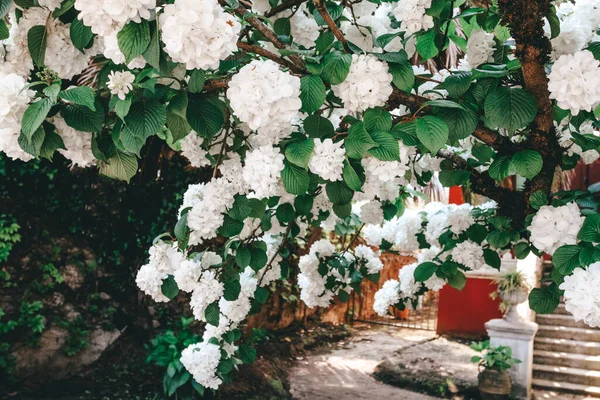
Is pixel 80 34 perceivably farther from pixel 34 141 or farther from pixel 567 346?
pixel 567 346

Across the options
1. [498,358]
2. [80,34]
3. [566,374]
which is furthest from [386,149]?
[566,374]

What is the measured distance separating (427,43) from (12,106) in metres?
1.21

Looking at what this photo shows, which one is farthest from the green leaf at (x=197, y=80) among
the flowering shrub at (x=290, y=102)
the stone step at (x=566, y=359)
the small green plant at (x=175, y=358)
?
the stone step at (x=566, y=359)

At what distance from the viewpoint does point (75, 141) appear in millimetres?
1466

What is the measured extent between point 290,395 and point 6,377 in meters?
2.48

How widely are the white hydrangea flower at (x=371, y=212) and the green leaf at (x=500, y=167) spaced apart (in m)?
1.26

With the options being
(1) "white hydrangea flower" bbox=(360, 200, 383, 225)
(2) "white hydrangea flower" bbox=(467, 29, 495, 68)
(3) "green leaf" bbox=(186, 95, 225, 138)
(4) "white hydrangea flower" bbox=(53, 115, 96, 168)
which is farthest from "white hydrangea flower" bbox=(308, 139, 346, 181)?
(1) "white hydrangea flower" bbox=(360, 200, 383, 225)

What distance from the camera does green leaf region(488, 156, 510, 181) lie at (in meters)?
1.71

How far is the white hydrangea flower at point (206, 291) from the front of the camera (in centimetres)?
212

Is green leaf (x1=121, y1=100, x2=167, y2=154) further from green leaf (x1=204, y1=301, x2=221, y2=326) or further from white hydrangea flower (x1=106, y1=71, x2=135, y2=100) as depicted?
green leaf (x1=204, y1=301, x2=221, y2=326)

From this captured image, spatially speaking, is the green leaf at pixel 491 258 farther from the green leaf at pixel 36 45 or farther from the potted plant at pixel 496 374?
the potted plant at pixel 496 374

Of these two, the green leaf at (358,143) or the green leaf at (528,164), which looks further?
the green leaf at (528,164)

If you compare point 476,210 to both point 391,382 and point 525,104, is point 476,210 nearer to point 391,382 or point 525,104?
point 525,104

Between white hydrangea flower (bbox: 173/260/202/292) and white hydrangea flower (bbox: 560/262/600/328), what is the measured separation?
1228 millimetres
